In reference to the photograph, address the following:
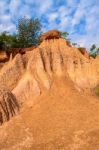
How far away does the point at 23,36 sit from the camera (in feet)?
128

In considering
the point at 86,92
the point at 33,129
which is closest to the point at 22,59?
the point at 86,92

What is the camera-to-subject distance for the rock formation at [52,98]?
2073 cm

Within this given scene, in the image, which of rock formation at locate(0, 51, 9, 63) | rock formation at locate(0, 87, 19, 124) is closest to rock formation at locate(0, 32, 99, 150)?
rock formation at locate(0, 87, 19, 124)

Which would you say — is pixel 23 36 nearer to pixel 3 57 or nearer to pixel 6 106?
pixel 3 57

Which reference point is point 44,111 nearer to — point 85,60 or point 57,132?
point 57,132

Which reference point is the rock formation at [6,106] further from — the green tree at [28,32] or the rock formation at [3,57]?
the green tree at [28,32]

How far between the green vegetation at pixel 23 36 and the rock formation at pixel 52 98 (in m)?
6.99

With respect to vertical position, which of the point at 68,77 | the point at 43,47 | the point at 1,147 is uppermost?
the point at 43,47

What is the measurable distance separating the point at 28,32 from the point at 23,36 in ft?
2.71

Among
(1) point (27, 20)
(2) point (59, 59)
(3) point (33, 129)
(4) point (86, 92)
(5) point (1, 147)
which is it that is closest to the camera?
(5) point (1, 147)

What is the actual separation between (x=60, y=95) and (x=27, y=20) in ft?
56.8

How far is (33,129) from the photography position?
2194cm

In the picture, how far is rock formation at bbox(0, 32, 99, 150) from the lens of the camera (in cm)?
2073

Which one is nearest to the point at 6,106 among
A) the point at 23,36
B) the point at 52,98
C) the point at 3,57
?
the point at 52,98
